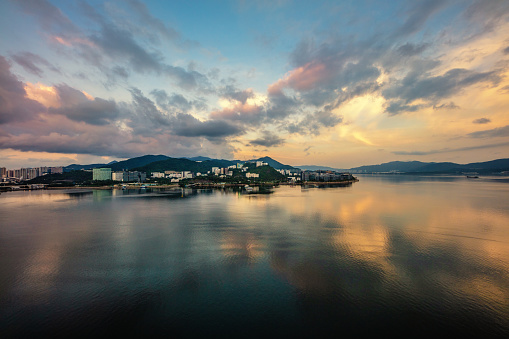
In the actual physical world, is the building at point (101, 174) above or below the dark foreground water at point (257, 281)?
above

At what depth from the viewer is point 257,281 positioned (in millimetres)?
9531

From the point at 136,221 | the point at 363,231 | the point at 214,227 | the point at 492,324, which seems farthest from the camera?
the point at 136,221

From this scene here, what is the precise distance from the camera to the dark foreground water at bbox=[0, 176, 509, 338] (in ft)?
22.7

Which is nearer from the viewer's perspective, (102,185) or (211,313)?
(211,313)

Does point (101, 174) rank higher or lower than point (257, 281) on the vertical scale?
higher

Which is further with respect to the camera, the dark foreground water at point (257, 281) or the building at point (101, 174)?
the building at point (101, 174)

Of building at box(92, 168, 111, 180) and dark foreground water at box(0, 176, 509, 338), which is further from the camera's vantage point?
building at box(92, 168, 111, 180)

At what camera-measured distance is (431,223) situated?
62.8 ft

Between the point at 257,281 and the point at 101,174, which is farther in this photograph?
the point at 101,174

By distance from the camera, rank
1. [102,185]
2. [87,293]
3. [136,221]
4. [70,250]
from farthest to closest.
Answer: [102,185] → [136,221] → [70,250] → [87,293]

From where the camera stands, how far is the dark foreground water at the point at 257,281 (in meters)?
6.93

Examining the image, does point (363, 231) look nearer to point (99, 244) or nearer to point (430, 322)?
point (430, 322)

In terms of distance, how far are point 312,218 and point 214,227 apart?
10108 millimetres

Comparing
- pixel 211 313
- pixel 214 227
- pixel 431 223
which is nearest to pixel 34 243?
pixel 214 227
